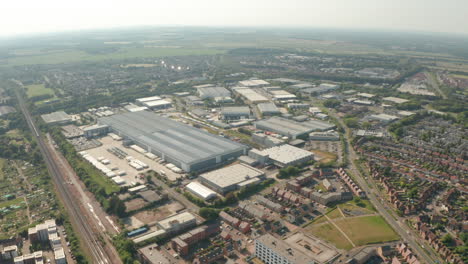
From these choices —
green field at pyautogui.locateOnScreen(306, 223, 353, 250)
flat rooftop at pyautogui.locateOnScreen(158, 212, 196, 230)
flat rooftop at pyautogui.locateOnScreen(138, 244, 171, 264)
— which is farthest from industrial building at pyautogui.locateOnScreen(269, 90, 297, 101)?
flat rooftop at pyautogui.locateOnScreen(138, 244, 171, 264)

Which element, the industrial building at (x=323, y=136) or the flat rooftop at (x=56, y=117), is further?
the flat rooftop at (x=56, y=117)

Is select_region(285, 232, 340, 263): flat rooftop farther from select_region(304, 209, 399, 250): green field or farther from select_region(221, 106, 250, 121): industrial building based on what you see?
select_region(221, 106, 250, 121): industrial building

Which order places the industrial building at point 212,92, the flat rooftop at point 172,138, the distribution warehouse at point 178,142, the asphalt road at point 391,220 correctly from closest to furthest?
the asphalt road at point 391,220, the distribution warehouse at point 178,142, the flat rooftop at point 172,138, the industrial building at point 212,92

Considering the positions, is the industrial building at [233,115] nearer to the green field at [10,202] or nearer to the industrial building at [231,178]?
the industrial building at [231,178]

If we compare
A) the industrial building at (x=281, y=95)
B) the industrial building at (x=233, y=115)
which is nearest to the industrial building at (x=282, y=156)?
the industrial building at (x=233, y=115)

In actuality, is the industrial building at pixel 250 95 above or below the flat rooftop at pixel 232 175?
below

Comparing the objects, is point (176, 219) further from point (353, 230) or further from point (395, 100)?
point (395, 100)

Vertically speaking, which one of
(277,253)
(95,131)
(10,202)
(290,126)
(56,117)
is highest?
(277,253)

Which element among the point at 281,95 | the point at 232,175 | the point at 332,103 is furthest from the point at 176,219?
the point at 281,95
